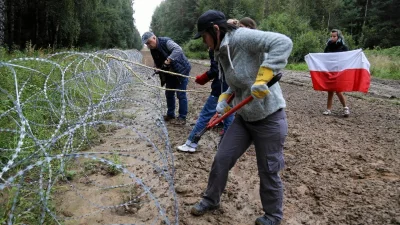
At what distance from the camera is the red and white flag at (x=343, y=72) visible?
6.07m

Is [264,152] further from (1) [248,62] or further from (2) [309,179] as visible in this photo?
(2) [309,179]

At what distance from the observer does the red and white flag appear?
607 cm

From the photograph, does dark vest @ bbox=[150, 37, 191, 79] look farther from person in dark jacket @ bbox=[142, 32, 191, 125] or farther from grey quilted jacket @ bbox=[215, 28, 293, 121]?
grey quilted jacket @ bbox=[215, 28, 293, 121]

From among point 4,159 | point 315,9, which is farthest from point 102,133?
point 315,9

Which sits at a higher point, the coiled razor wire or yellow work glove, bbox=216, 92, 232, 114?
yellow work glove, bbox=216, 92, 232, 114

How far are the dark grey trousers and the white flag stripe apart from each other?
14.8 ft

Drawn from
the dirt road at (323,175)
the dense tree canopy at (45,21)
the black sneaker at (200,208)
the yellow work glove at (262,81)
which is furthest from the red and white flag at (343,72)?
the dense tree canopy at (45,21)

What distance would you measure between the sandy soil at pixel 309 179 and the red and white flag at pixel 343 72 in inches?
31.9

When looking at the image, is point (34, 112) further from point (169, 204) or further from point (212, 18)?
point (212, 18)

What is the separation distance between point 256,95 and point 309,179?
167cm

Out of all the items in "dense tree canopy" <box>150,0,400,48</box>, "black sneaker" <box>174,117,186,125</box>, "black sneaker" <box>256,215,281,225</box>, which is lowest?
"black sneaker" <box>174,117,186,125</box>

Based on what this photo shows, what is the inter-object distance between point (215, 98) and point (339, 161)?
1673 mm

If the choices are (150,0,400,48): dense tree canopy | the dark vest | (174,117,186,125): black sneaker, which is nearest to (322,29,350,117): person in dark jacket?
(174,117,186,125): black sneaker

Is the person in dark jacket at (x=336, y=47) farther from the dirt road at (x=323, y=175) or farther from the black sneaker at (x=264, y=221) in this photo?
the black sneaker at (x=264, y=221)
